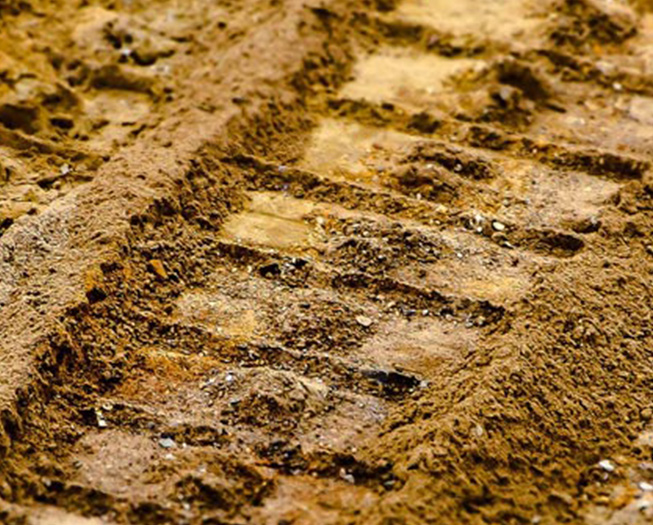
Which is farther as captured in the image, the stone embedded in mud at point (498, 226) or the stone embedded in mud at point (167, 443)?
the stone embedded in mud at point (498, 226)

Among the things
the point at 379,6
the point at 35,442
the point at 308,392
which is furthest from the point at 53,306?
the point at 379,6

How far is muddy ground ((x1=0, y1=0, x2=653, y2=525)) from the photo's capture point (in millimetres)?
3521

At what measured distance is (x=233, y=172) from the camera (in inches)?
186

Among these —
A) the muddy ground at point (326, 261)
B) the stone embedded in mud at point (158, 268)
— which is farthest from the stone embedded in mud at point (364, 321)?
the stone embedded in mud at point (158, 268)

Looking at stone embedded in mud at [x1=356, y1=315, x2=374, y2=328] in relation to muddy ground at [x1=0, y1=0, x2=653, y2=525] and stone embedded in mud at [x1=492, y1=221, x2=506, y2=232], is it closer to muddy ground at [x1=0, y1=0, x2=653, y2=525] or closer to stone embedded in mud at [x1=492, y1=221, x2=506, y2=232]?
muddy ground at [x1=0, y1=0, x2=653, y2=525]

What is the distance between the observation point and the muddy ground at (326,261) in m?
3.52

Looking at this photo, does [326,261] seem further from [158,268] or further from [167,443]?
[167,443]

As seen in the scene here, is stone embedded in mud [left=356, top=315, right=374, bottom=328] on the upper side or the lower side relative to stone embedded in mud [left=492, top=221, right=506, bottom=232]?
lower

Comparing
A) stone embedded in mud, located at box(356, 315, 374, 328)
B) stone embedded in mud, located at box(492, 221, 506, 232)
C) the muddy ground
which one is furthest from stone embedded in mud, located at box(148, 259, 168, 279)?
stone embedded in mud, located at box(492, 221, 506, 232)

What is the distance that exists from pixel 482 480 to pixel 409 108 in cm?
205

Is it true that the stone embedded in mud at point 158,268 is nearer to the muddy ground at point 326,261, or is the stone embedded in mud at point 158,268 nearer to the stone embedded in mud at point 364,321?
the muddy ground at point 326,261

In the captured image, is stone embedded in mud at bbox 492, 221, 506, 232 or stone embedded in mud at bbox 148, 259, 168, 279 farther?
stone embedded in mud at bbox 492, 221, 506, 232

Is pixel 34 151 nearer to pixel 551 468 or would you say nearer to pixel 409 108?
pixel 409 108

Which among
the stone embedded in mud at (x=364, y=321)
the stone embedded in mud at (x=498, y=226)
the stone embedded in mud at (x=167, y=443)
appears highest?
the stone embedded in mud at (x=498, y=226)
